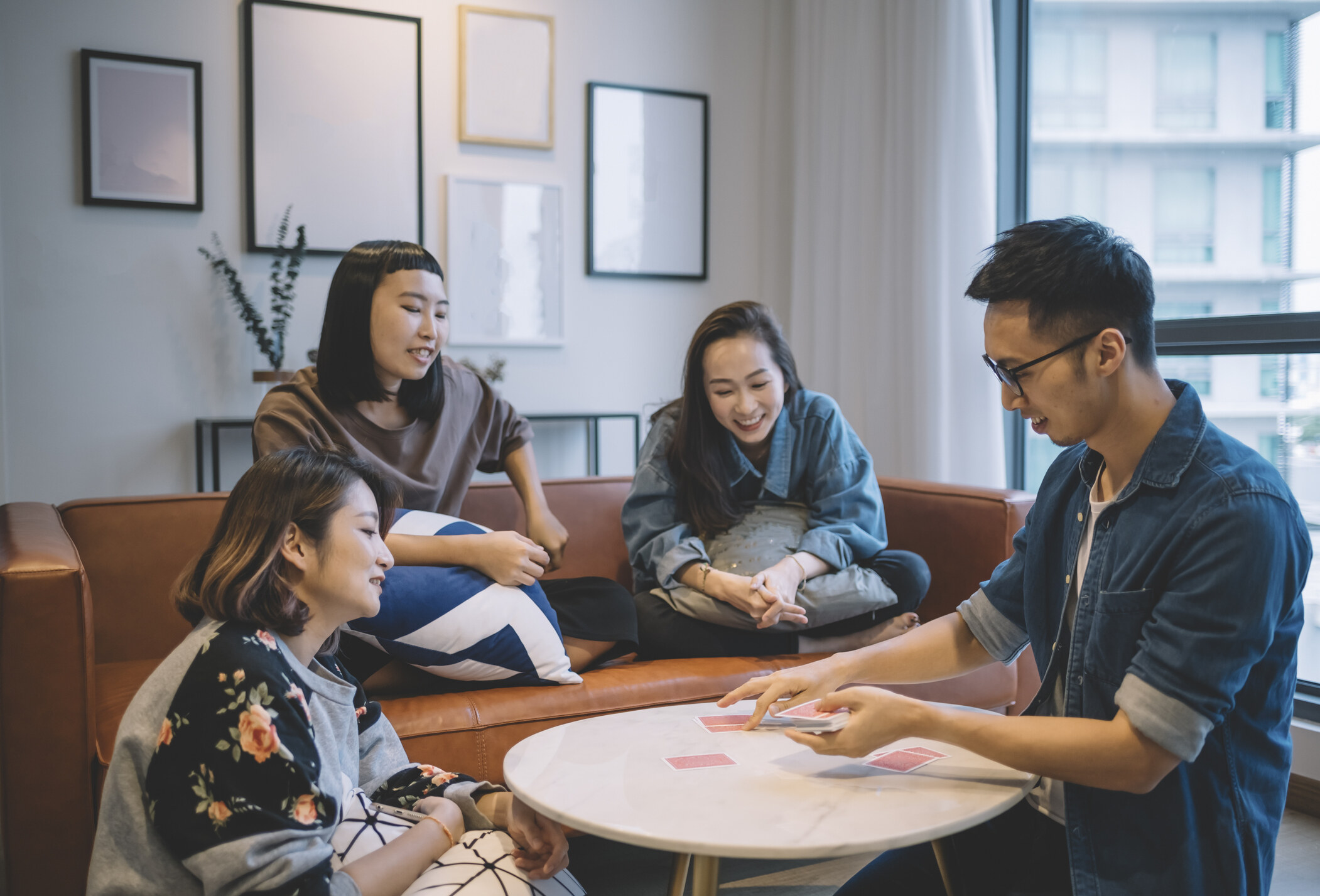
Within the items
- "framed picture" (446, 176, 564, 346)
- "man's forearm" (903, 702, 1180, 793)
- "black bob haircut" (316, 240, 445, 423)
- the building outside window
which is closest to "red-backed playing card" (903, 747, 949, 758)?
"man's forearm" (903, 702, 1180, 793)

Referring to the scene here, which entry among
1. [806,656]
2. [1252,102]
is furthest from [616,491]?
[1252,102]

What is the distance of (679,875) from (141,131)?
132 inches

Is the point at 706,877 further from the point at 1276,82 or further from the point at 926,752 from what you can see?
the point at 1276,82

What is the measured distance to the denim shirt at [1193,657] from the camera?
976 millimetres

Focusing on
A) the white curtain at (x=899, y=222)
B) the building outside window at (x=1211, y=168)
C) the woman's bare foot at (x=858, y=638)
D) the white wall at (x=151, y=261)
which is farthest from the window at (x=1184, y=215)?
the white wall at (x=151, y=261)

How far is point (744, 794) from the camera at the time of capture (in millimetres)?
1078

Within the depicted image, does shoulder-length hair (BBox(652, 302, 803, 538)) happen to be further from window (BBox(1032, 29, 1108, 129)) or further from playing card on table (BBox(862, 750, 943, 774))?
window (BBox(1032, 29, 1108, 129))

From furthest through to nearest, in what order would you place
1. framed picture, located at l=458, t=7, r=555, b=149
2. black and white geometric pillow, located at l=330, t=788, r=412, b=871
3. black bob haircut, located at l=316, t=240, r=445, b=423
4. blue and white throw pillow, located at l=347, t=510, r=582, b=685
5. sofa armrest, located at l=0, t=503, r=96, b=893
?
framed picture, located at l=458, t=7, r=555, b=149 → black bob haircut, located at l=316, t=240, r=445, b=423 → blue and white throw pillow, located at l=347, t=510, r=582, b=685 → sofa armrest, located at l=0, t=503, r=96, b=893 → black and white geometric pillow, located at l=330, t=788, r=412, b=871

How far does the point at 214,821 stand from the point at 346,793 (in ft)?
0.86

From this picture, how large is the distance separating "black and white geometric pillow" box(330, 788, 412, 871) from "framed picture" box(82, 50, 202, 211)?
9.80ft

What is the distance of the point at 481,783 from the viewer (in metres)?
1.34

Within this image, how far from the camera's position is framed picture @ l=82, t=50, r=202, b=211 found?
3.46 meters

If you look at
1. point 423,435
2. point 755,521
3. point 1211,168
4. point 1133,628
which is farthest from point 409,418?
point 1211,168

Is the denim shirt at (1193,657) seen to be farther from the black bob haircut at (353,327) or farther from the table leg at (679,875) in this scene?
the black bob haircut at (353,327)
